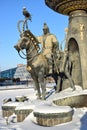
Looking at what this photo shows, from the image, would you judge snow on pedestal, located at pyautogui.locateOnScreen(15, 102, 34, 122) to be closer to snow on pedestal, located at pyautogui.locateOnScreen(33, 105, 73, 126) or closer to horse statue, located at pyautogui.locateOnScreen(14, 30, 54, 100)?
snow on pedestal, located at pyautogui.locateOnScreen(33, 105, 73, 126)

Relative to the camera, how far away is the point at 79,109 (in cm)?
973

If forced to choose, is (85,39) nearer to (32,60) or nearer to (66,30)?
(66,30)

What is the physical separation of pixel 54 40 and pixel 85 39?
1228mm

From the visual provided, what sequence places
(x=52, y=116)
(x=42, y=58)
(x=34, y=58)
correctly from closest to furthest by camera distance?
1. (x=52, y=116)
2. (x=34, y=58)
3. (x=42, y=58)

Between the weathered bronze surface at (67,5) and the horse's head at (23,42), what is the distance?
8.73 feet

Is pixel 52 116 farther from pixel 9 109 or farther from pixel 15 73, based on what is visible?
pixel 15 73

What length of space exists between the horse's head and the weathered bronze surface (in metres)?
2.66

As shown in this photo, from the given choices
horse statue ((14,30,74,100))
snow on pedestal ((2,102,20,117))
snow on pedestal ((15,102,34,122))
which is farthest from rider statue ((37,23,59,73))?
snow on pedestal ((15,102,34,122))

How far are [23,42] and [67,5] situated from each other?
2.99 m

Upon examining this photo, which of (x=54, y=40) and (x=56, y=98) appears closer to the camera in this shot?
(x=56, y=98)

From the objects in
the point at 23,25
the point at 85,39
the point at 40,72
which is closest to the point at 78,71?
the point at 85,39

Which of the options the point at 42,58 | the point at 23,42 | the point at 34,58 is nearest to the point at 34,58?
the point at 34,58

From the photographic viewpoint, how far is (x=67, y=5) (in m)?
11.8

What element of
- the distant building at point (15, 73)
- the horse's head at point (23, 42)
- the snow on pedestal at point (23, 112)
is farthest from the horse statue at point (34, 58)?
the distant building at point (15, 73)
